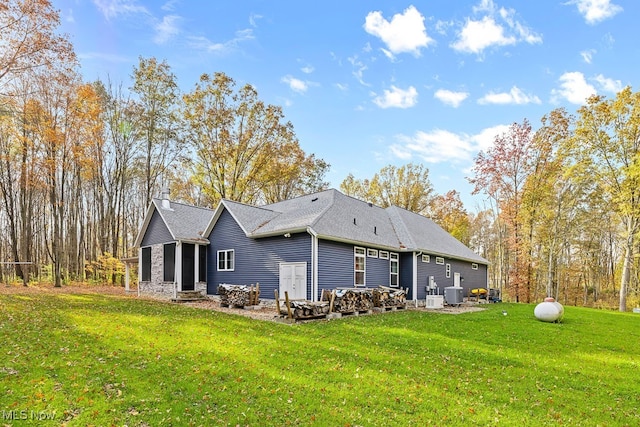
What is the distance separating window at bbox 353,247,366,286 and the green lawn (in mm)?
4980

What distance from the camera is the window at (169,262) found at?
18.1 meters

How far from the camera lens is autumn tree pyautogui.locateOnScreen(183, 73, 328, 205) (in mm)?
26172

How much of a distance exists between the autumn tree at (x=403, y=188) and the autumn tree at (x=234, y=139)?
945 centimetres

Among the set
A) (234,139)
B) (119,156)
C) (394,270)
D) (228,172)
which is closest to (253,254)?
(394,270)

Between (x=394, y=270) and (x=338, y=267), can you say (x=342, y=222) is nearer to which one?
(x=338, y=267)

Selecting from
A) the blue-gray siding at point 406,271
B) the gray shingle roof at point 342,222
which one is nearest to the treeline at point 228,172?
the gray shingle roof at point 342,222

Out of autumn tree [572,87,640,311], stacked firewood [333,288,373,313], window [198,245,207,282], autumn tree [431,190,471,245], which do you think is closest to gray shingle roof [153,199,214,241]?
window [198,245,207,282]

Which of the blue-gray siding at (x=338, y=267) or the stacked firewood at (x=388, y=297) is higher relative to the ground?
the blue-gray siding at (x=338, y=267)

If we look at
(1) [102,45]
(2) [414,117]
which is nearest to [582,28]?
(2) [414,117]

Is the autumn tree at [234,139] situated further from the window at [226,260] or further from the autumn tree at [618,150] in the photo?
the autumn tree at [618,150]

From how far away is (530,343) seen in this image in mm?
8820

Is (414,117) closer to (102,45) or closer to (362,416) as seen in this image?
(102,45)

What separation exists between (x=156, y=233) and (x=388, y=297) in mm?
12403

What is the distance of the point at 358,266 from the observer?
1498 cm
